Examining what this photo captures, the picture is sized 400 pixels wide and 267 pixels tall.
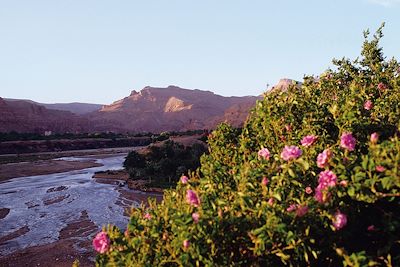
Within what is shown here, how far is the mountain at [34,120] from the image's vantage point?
8688 cm

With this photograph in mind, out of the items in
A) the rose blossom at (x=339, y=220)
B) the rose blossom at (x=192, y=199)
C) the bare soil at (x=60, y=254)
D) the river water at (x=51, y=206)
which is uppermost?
the rose blossom at (x=192, y=199)

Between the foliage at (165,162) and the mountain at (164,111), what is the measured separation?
54.6m

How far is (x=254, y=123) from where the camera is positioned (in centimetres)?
702

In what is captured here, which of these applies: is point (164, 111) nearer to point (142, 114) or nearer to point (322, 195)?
point (142, 114)

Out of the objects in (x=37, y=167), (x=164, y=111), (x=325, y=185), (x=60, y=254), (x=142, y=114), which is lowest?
(x=37, y=167)

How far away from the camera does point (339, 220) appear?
381 cm

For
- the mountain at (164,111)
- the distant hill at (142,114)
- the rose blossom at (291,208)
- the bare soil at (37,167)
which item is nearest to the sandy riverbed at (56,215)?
the bare soil at (37,167)

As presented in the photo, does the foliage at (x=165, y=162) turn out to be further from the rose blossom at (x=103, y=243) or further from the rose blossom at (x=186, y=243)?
the rose blossom at (x=186, y=243)

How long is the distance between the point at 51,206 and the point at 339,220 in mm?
23204

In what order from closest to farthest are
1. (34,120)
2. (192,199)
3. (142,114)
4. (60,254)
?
(192,199)
(60,254)
(34,120)
(142,114)

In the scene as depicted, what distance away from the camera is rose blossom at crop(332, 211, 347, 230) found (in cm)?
381

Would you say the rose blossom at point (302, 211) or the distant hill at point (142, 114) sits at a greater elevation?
the rose blossom at point (302, 211)

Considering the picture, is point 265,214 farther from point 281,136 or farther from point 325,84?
point 325,84

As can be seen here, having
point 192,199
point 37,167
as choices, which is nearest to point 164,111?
point 37,167
